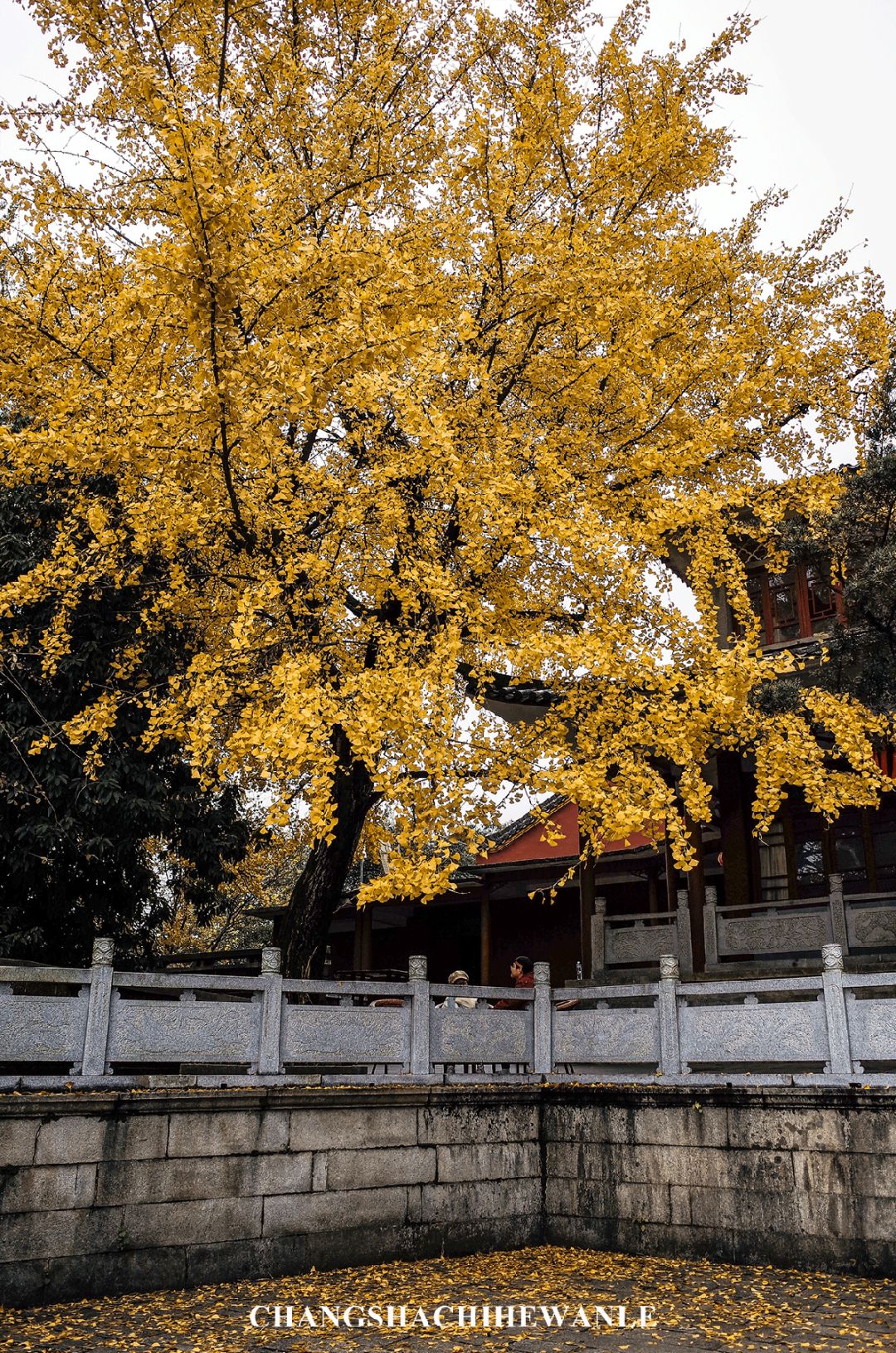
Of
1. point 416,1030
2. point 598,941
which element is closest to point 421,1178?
point 416,1030

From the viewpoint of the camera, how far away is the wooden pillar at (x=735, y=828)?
14406mm

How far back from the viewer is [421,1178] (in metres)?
9.07

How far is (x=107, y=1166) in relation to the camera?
24.3 feet

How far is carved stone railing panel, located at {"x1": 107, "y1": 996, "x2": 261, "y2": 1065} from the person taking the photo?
7.85 m

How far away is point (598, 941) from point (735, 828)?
2658 millimetres

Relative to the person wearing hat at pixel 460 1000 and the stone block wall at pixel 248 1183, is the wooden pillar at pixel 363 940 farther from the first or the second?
the stone block wall at pixel 248 1183

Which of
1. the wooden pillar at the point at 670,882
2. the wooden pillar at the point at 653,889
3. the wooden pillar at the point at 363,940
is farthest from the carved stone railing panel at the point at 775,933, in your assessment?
the wooden pillar at the point at 363,940

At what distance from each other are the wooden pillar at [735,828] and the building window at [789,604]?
6.58ft

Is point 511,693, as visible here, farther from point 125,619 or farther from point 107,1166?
point 107,1166

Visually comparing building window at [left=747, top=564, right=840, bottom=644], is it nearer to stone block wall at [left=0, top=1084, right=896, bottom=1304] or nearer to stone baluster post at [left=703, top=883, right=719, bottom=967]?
stone baluster post at [left=703, top=883, right=719, bottom=967]

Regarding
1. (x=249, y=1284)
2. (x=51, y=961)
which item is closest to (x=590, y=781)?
(x=249, y=1284)

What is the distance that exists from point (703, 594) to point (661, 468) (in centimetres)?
130

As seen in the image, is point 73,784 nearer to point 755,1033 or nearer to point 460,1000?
point 460,1000

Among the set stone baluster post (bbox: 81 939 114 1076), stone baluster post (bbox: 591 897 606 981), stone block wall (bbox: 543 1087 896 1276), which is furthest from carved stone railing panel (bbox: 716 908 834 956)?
stone baluster post (bbox: 81 939 114 1076)
